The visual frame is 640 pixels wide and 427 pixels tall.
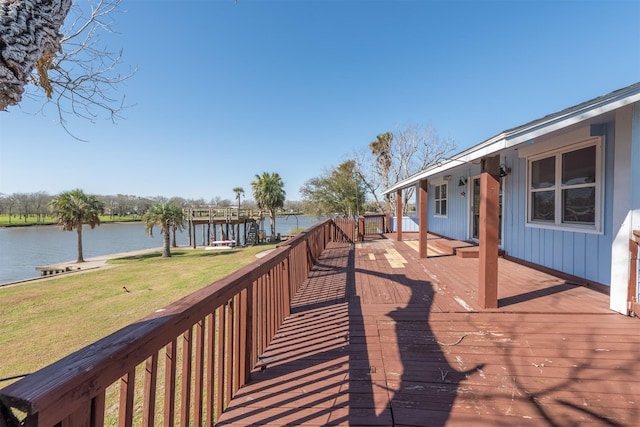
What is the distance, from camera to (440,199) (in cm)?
958

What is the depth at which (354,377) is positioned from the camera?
2.05m

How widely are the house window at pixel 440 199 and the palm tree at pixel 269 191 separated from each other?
82.2 ft

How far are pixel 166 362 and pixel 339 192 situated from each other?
22767 millimetres

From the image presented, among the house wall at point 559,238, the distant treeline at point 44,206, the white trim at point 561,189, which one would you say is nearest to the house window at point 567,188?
the white trim at point 561,189

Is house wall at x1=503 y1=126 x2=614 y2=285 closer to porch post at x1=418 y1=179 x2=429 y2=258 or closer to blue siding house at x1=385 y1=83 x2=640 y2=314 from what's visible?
blue siding house at x1=385 y1=83 x2=640 y2=314

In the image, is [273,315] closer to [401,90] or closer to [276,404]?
[276,404]

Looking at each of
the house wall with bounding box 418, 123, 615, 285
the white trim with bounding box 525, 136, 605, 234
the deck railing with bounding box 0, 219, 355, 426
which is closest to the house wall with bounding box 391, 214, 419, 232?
the house wall with bounding box 418, 123, 615, 285

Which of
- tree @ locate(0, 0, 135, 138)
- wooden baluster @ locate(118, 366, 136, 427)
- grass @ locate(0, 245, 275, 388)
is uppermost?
tree @ locate(0, 0, 135, 138)

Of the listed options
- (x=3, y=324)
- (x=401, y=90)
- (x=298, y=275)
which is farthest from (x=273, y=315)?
(x=401, y=90)

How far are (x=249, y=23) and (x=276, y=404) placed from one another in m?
9.65

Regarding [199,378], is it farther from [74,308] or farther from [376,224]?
[376,224]

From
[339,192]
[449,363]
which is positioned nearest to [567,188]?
[449,363]

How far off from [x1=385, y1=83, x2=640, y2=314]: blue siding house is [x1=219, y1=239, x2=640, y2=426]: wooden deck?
0.55 m

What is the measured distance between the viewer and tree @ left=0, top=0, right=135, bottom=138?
138 cm
